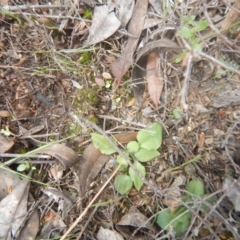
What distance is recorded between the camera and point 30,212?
1.54 metres

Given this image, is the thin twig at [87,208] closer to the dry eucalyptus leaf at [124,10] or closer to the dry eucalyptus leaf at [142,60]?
the dry eucalyptus leaf at [142,60]

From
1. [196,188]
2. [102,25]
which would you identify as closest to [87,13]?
[102,25]

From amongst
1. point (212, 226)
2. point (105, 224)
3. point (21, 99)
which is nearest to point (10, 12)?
point (21, 99)

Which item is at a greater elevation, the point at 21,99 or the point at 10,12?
the point at 10,12

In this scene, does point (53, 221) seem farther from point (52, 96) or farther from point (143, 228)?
point (52, 96)

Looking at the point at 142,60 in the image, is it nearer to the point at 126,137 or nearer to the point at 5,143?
the point at 126,137

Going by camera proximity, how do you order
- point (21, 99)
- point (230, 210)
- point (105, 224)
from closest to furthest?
point (230, 210) → point (105, 224) → point (21, 99)

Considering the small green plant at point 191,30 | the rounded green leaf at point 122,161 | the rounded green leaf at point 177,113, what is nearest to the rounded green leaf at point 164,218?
the rounded green leaf at point 122,161

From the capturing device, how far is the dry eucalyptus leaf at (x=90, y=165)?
1.52 metres

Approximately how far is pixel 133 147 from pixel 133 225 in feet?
1.08

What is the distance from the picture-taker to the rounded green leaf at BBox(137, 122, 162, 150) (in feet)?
4.87

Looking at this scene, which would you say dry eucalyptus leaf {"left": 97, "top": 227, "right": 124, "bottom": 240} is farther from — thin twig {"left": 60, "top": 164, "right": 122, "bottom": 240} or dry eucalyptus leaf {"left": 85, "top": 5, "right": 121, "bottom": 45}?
dry eucalyptus leaf {"left": 85, "top": 5, "right": 121, "bottom": 45}

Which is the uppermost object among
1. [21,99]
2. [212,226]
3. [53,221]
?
[21,99]

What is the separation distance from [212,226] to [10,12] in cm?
131
